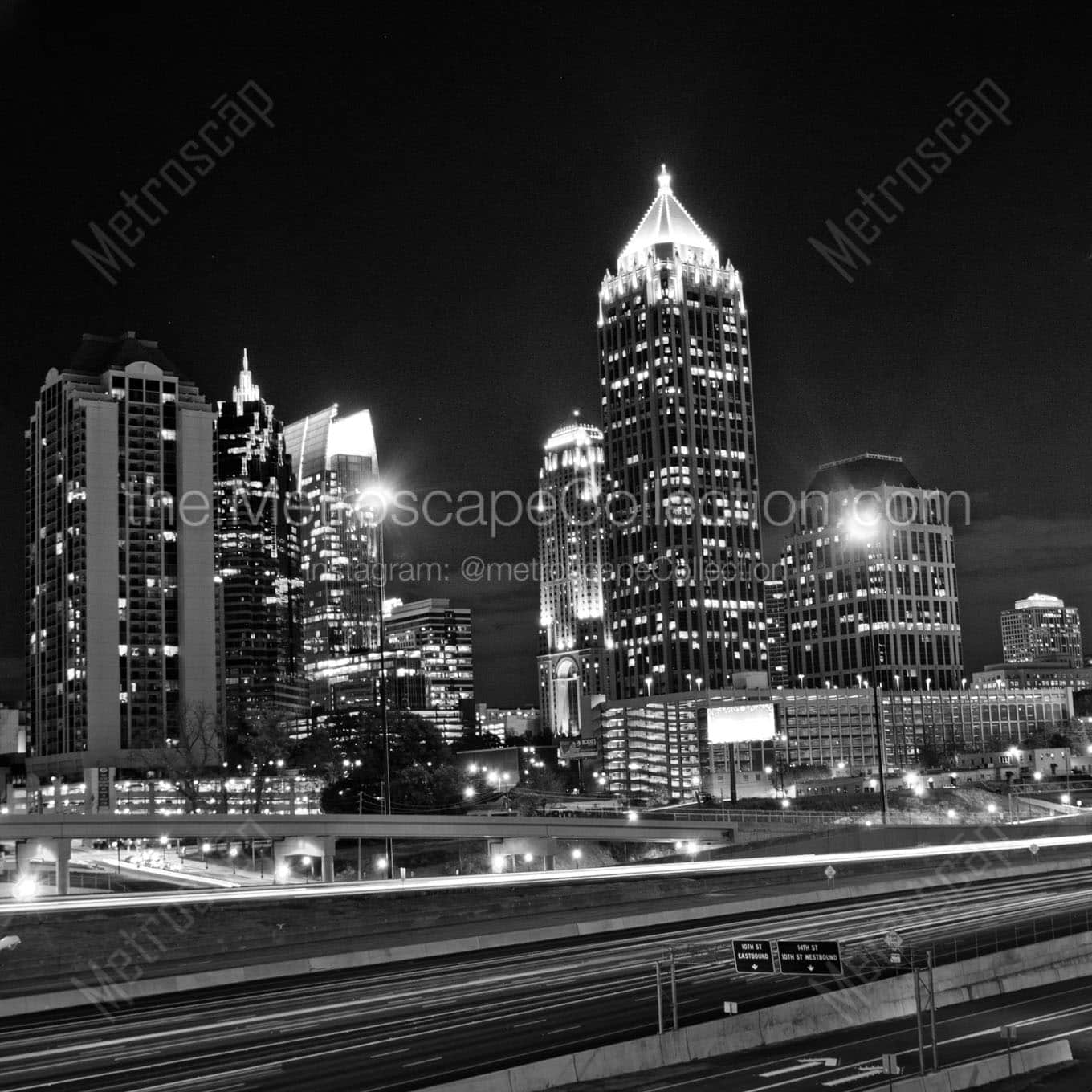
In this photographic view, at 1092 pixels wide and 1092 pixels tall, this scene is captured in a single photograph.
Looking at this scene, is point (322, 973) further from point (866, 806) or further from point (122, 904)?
point (866, 806)

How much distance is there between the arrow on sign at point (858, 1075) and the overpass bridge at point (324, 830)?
61311 mm

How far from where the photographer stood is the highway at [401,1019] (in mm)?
32000

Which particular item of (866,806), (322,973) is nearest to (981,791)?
(866,806)

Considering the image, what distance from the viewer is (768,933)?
172ft

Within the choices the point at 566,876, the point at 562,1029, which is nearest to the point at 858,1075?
the point at 562,1029

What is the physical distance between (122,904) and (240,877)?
62508 millimetres

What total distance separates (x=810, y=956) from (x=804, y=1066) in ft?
14.4

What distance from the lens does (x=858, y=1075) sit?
32.0 metres

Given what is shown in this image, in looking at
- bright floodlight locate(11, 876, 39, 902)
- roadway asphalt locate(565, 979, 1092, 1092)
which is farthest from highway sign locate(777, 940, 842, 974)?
bright floodlight locate(11, 876, 39, 902)

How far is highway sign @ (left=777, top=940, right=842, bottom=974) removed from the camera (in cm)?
2995

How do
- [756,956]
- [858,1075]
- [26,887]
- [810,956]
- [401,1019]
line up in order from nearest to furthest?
[810,956] → [756,956] → [858,1075] → [401,1019] → [26,887]

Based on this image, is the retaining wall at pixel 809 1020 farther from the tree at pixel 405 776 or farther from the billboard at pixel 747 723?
the tree at pixel 405 776

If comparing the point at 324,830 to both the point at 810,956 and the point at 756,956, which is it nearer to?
the point at 756,956

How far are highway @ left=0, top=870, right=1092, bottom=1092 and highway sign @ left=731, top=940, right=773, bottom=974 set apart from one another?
4781 mm
